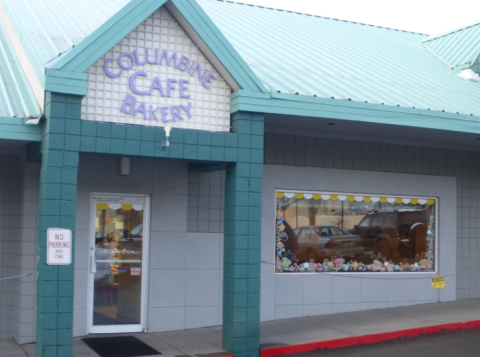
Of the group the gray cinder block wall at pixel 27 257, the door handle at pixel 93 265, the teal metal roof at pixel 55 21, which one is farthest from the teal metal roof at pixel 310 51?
the door handle at pixel 93 265

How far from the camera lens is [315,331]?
10.4 m

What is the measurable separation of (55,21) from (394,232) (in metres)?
7.71

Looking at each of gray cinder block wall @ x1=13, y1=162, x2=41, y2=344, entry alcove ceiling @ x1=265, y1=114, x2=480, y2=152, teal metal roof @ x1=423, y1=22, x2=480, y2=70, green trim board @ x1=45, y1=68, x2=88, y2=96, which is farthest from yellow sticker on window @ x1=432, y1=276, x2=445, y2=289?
green trim board @ x1=45, y1=68, x2=88, y2=96

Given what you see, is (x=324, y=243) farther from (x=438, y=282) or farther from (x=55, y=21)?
(x=55, y=21)

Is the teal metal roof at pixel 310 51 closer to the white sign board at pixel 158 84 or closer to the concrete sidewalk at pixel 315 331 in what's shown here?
the white sign board at pixel 158 84

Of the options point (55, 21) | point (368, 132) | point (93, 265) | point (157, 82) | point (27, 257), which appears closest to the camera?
point (157, 82)

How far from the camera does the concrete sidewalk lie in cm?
921

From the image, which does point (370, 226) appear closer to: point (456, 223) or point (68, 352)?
point (456, 223)

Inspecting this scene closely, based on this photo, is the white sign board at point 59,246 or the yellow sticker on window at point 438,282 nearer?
the white sign board at point 59,246

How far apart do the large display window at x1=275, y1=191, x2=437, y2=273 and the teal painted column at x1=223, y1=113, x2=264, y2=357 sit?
2.64 metres

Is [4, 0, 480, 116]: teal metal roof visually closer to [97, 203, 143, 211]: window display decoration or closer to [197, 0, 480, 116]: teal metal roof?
[197, 0, 480, 116]: teal metal roof

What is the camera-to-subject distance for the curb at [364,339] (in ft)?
30.5

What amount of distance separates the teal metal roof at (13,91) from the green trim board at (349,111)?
285 cm

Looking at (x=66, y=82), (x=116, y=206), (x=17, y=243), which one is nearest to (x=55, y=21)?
(x=66, y=82)
